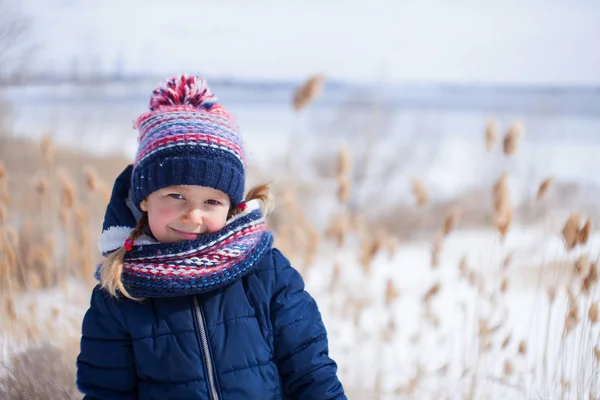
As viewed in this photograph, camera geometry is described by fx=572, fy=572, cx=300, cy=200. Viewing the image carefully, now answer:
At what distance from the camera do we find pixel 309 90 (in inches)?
83.5

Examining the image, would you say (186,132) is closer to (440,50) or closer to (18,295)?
(18,295)

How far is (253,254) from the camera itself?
5.09 feet

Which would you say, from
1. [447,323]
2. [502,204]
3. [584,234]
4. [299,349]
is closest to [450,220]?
[502,204]

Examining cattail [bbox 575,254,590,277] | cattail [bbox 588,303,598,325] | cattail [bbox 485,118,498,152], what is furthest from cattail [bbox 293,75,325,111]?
cattail [bbox 588,303,598,325]

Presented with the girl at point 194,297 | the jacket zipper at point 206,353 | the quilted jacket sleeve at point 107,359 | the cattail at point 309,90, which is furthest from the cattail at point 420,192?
the quilted jacket sleeve at point 107,359

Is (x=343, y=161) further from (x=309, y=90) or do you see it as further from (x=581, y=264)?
(x=581, y=264)

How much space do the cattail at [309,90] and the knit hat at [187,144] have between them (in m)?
0.57

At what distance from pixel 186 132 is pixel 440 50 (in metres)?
7.10

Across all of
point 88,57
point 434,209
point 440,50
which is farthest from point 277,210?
point 440,50

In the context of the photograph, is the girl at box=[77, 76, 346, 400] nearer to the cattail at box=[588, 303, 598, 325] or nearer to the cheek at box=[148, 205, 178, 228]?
the cheek at box=[148, 205, 178, 228]

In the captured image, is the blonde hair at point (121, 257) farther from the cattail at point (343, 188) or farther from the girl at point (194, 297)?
the cattail at point (343, 188)

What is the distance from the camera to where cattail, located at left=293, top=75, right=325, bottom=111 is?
2.11m

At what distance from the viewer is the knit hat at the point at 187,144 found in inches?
57.7

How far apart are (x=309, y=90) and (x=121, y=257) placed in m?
0.96
